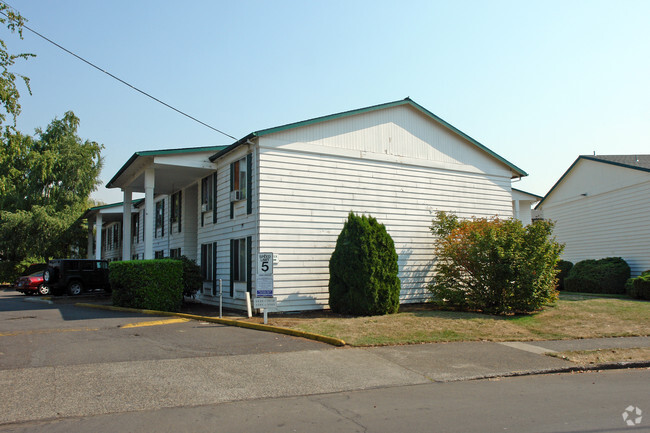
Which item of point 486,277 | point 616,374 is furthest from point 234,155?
point 616,374

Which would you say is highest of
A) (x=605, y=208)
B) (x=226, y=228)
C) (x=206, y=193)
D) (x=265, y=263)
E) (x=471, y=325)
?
(x=206, y=193)

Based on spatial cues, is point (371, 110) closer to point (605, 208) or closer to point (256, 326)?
point (256, 326)

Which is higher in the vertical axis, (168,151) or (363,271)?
(168,151)

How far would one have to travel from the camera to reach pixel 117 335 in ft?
36.5

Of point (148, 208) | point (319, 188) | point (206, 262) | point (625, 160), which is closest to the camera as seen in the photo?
point (319, 188)

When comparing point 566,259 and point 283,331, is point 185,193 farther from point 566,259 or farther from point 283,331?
point 566,259

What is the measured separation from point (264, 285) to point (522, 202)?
17.4m

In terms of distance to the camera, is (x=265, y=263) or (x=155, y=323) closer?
(x=265, y=263)

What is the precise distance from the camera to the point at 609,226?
24.1 m

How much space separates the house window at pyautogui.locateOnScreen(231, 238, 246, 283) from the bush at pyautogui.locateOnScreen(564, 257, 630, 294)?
1604 cm

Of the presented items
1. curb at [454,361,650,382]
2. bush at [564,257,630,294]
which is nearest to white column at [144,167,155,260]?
curb at [454,361,650,382]

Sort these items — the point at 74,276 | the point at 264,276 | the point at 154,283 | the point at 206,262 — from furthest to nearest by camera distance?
the point at 74,276
the point at 206,262
the point at 154,283
the point at 264,276

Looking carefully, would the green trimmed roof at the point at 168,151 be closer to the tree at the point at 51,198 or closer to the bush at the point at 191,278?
the bush at the point at 191,278

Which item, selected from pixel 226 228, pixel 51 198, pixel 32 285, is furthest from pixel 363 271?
pixel 51 198
